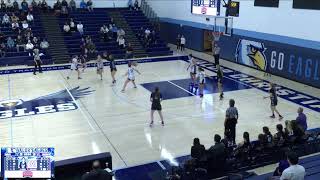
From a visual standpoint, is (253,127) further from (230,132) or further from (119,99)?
(119,99)

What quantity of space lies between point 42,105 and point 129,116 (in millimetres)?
4301

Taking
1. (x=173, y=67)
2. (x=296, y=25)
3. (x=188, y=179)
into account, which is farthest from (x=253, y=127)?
(x=173, y=67)

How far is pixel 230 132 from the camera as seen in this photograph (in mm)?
11820

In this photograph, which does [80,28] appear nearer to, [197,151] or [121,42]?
[121,42]

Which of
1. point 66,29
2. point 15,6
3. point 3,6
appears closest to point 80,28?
point 66,29

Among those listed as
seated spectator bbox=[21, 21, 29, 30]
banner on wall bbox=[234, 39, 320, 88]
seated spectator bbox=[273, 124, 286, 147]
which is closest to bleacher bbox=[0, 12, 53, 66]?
seated spectator bbox=[21, 21, 29, 30]

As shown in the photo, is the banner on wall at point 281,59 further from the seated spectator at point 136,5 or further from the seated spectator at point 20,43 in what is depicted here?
the seated spectator at point 20,43

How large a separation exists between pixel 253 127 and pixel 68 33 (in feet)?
65.3

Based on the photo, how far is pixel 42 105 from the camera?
16.5m

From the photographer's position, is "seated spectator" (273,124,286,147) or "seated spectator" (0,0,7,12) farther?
"seated spectator" (0,0,7,12)

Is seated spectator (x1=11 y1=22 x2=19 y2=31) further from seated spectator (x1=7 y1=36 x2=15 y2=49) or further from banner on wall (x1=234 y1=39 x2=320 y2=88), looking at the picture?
banner on wall (x1=234 y1=39 x2=320 y2=88)

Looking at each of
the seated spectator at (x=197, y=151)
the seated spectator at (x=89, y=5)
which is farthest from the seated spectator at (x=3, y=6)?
the seated spectator at (x=197, y=151)

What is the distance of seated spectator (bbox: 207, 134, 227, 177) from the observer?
907cm

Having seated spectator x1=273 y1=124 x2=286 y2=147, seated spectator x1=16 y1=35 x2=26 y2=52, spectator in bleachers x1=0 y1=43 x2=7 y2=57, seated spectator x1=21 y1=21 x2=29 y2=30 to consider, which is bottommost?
seated spectator x1=273 y1=124 x2=286 y2=147
